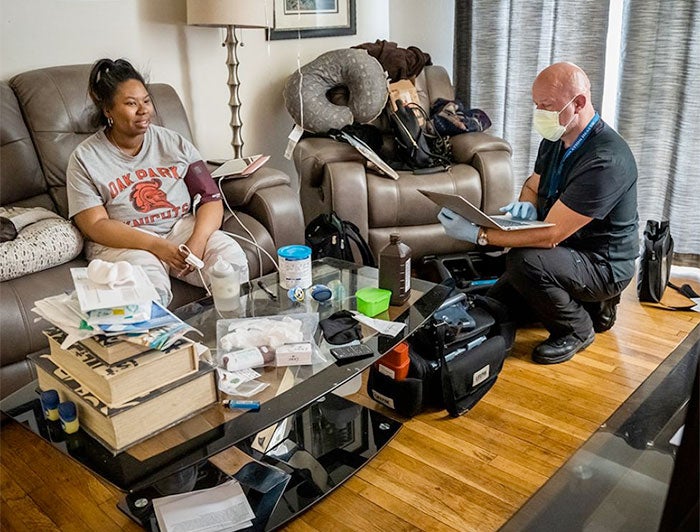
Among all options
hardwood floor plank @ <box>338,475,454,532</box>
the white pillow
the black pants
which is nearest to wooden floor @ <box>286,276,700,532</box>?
hardwood floor plank @ <box>338,475,454,532</box>

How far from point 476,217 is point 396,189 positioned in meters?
0.70

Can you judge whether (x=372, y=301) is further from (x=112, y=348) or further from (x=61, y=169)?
(x=61, y=169)

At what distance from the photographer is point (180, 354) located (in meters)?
1.22

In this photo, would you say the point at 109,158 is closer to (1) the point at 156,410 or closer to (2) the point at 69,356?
(2) the point at 69,356

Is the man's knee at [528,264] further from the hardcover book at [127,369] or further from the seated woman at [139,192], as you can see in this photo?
the hardcover book at [127,369]

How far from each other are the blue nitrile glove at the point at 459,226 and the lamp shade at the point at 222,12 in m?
1.15

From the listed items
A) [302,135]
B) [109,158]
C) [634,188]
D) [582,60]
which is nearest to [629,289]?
[634,188]

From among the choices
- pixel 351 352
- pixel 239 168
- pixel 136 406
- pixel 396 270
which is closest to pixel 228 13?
pixel 239 168

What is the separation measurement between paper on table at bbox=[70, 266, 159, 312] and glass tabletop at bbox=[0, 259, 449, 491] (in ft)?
0.83

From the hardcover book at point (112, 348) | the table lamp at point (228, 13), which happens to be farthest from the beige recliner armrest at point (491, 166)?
the hardcover book at point (112, 348)

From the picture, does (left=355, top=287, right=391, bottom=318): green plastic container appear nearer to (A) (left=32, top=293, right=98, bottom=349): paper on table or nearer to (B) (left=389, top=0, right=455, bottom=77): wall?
(A) (left=32, top=293, right=98, bottom=349): paper on table

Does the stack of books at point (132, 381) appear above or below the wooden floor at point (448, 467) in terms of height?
above

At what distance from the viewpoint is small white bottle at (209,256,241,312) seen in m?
1.68

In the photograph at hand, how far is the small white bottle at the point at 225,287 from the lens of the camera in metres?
1.68
